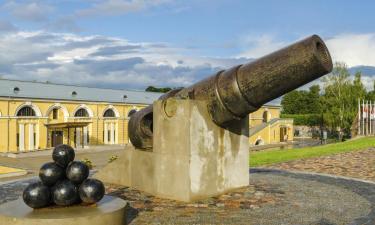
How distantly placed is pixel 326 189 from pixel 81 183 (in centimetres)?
623

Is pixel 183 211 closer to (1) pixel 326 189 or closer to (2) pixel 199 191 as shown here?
(2) pixel 199 191

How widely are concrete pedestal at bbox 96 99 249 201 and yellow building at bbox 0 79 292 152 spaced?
32.9 meters

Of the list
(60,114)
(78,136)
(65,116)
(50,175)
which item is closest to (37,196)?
(50,175)

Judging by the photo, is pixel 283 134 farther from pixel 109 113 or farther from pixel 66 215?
pixel 66 215

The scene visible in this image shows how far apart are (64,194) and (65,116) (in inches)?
1576

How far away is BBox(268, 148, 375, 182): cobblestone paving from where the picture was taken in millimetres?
15188

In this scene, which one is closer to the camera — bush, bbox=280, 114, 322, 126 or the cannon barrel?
the cannon barrel

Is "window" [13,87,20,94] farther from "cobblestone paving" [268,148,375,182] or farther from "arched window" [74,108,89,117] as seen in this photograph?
"cobblestone paving" [268,148,375,182]

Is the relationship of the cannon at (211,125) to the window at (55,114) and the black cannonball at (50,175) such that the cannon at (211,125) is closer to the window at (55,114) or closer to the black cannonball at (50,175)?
the black cannonball at (50,175)

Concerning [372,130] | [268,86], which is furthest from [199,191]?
[372,130]

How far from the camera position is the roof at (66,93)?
40.9 meters

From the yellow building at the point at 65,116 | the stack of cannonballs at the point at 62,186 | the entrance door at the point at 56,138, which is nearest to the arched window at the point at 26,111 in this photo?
the yellow building at the point at 65,116

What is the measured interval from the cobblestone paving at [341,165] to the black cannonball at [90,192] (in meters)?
9.90

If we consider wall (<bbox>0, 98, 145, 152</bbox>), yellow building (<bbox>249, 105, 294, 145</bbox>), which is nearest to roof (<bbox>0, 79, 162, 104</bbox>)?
wall (<bbox>0, 98, 145, 152</bbox>)
